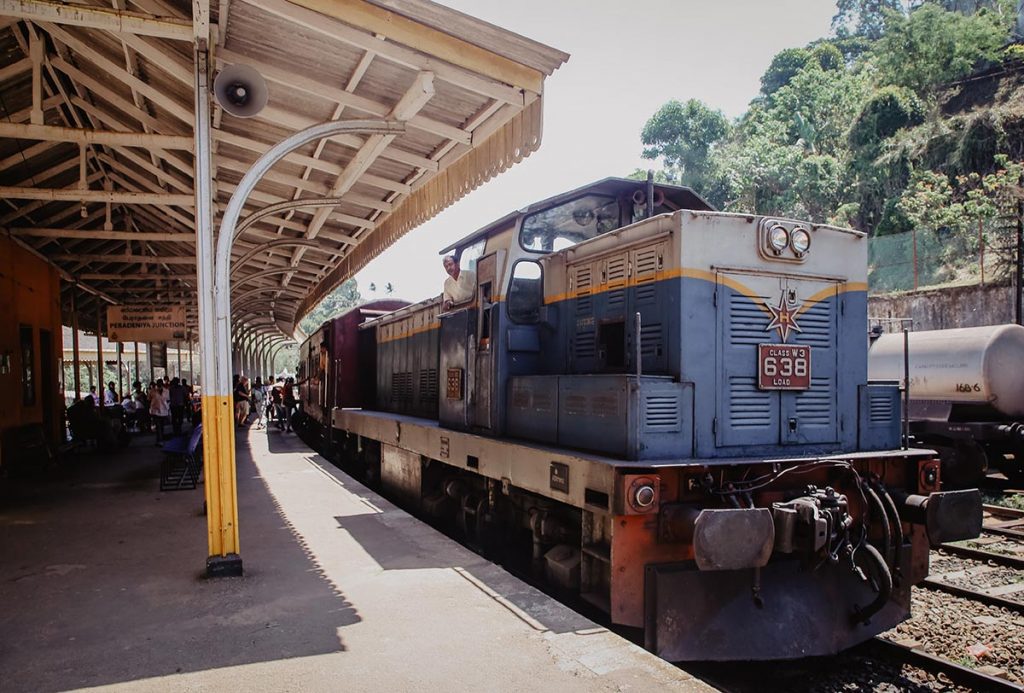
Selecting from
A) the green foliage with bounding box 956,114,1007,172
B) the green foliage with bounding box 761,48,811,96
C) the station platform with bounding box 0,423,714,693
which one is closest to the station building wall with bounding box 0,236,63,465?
the station platform with bounding box 0,423,714,693

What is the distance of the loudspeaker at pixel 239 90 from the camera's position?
16.1 feet

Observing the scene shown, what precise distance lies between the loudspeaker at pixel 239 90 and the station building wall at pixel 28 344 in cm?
733

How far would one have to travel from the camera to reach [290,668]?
11.2 ft

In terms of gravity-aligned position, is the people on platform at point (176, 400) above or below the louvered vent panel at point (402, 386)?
below

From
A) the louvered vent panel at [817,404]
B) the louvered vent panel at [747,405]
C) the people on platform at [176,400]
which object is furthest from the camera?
the people on platform at [176,400]

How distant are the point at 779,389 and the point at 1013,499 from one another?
7.28m

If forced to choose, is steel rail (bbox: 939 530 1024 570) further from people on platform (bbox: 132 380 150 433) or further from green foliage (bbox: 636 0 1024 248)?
people on platform (bbox: 132 380 150 433)

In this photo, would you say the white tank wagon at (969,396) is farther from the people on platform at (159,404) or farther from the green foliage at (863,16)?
the green foliage at (863,16)

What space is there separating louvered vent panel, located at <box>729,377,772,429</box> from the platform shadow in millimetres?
2737

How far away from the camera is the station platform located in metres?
3.32

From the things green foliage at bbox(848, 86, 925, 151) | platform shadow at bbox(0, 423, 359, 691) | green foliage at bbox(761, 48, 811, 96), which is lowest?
platform shadow at bbox(0, 423, 359, 691)

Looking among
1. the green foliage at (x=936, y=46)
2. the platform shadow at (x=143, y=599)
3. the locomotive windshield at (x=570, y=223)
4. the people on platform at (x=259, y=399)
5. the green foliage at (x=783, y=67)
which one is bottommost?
the people on platform at (x=259, y=399)

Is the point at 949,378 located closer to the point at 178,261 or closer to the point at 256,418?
the point at 178,261

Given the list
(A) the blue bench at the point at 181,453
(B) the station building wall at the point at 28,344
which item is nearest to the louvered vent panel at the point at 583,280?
(A) the blue bench at the point at 181,453
